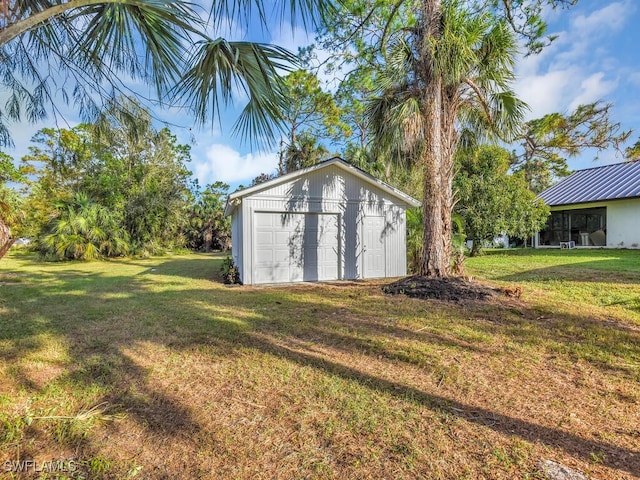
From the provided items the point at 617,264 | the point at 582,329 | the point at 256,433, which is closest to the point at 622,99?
the point at 617,264

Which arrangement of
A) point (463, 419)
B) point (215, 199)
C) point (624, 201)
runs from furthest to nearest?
1. point (215, 199)
2. point (624, 201)
3. point (463, 419)

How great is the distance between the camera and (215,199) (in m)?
27.8

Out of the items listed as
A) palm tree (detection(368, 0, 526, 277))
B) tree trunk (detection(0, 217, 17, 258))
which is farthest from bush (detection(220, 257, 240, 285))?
tree trunk (detection(0, 217, 17, 258))

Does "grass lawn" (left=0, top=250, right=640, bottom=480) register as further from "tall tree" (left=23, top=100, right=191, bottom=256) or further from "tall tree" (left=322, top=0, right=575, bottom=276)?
"tall tree" (left=23, top=100, right=191, bottom=256)

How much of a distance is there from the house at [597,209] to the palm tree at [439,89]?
502 inches

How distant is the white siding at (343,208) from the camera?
9148 mm

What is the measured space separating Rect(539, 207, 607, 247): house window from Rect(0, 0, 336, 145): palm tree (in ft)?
69.9

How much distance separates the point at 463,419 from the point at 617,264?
1167 cm

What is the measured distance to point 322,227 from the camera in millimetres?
9938

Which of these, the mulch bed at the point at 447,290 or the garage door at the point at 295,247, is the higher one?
the garage door at the point at 295,247

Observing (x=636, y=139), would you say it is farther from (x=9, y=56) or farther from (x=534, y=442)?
(x=9, y=56)

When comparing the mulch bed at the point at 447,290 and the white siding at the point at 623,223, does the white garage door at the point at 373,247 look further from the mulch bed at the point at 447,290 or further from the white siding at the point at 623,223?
the white siding at the point at 623,223

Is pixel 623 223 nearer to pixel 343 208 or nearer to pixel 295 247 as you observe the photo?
pixel 343 208

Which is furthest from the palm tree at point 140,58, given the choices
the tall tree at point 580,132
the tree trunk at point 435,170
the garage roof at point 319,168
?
the tall tree at point 580,132
